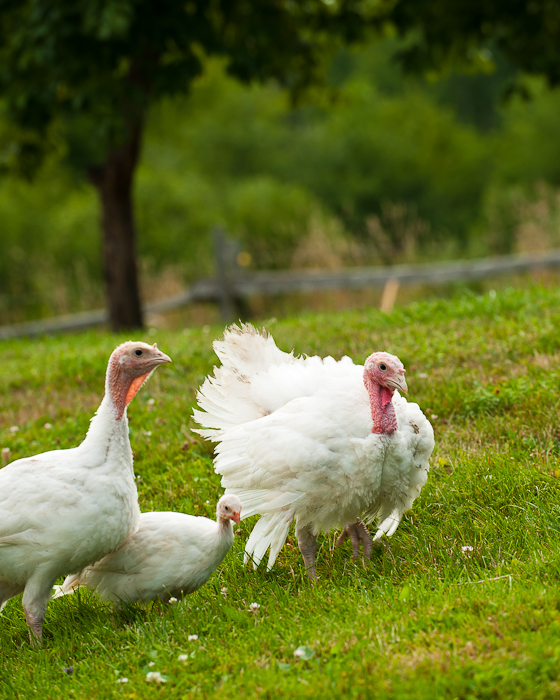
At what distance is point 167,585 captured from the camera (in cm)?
353

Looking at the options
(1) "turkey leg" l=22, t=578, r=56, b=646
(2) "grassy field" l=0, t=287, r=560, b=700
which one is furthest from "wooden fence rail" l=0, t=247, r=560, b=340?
(1) "turkey leg" l=22, t=578, r=56, b=646

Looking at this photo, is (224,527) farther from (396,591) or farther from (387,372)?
(387,372)

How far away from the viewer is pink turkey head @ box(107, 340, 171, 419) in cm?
354

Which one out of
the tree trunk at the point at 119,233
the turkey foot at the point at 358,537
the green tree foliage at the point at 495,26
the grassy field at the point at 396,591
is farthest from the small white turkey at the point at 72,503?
the tree trunk at the point at 119,233

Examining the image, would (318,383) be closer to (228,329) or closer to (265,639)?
(228,329)

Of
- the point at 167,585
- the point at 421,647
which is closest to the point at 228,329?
the point at 167,585

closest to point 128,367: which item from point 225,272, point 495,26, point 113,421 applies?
point 113,421

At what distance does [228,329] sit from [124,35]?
16.3ft

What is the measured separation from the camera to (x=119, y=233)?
10828 millimetres

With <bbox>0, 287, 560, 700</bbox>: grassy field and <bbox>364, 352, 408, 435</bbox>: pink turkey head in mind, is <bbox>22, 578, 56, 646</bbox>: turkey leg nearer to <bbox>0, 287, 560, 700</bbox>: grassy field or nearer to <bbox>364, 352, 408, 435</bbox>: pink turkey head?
<bbox>0, 287, 560, 700</bbox>: grassy field

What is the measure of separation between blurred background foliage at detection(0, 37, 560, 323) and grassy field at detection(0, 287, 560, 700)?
27.0ft

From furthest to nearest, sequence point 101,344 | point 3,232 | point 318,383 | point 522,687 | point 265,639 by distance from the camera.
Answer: point 3,232
point 101,344
point 318,383
point 265,639
point 522,687

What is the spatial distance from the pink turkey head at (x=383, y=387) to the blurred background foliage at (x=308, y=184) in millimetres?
9935

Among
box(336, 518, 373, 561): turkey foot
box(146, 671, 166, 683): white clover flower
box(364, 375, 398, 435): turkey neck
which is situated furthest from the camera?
box(336, 518, 373, 561): turkey foot
